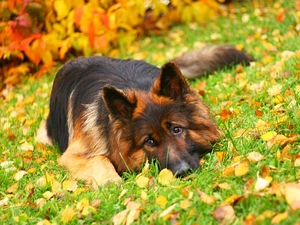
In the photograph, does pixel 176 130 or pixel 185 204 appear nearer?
pixel 185 204

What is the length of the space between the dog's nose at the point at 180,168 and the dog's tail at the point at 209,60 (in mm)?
3156

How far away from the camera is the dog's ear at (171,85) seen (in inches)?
189

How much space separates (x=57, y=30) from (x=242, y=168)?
19.9 ft

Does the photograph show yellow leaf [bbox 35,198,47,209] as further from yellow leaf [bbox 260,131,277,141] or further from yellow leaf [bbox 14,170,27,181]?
yellow leaf [bbox 260,131,277,141]

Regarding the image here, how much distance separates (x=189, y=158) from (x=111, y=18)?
4710 mm

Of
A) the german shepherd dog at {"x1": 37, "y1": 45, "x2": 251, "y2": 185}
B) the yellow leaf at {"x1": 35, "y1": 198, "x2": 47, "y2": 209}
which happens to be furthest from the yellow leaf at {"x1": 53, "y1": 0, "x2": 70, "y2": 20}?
the yellow leaf at {"x1": 35, "y1": 198, "x2": 47, "y2": 209}

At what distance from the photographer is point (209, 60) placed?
765cm

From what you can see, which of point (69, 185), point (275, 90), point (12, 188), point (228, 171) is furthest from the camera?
point (275, 90)

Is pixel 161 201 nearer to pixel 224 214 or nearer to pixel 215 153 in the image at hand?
pixel 224 214

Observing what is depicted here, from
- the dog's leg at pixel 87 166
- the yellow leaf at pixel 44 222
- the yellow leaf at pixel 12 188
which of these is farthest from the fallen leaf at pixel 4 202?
the dog's leg at pixel 87 166

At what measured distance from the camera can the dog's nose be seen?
4574 mm

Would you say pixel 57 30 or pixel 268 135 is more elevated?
pixel 57 30

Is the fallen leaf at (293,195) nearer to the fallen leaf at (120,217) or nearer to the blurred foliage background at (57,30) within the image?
the fallen leaf at (120,217)

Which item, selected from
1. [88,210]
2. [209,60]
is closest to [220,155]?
[88,210]
